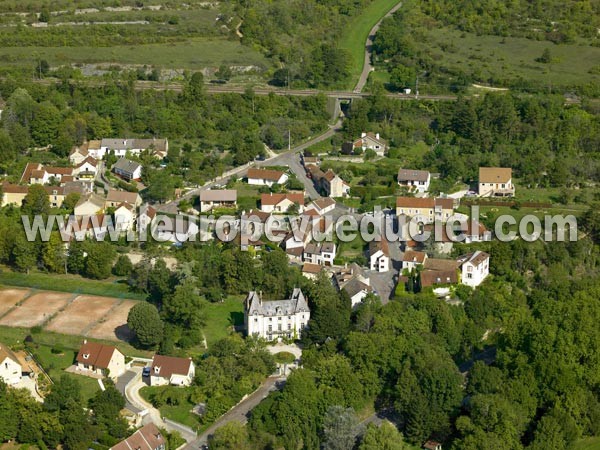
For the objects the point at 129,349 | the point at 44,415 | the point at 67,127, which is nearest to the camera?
the point at 44,415

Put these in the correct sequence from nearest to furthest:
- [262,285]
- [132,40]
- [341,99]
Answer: [262,285], [341,99], [132,40]

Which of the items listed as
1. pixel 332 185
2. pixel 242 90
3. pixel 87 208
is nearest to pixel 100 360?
pixel 87 208

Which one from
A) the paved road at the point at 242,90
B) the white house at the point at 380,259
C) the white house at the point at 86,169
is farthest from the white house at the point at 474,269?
the paved road at the point at 242,90

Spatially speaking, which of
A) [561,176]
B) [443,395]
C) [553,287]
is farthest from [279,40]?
[443,395]

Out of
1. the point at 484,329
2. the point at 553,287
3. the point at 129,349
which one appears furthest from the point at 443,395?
the point at 129,349

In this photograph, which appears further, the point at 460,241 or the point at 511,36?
the point at 511,36

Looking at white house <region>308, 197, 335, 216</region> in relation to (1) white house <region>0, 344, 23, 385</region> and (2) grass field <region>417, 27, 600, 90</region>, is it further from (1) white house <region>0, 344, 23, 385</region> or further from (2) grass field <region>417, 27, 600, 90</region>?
(2) grass field <region>417, 27, 600, 90</region>

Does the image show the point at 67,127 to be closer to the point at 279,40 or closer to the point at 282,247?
the point at 282,247
